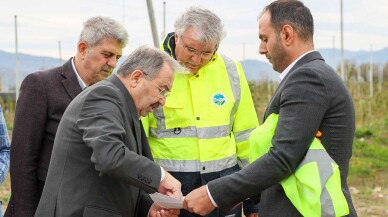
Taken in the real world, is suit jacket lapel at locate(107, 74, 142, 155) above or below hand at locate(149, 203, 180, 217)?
above

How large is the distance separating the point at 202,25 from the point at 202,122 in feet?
1.77

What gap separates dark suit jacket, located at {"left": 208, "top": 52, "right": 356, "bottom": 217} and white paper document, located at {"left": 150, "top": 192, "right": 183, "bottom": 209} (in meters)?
0.30

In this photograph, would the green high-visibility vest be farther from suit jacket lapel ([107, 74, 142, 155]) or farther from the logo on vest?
the logo on vest

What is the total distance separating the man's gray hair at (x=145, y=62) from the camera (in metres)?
2.96

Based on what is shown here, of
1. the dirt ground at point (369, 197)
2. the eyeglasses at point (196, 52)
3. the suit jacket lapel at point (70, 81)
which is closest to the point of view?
the suit jacket lapel at point (70, 81)

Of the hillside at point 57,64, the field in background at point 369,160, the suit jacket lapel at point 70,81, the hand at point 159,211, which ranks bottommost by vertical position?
the hillside at point 57,64

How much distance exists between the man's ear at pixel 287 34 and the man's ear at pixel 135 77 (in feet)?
2.13

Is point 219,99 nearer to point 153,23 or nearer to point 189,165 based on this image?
point 189,165

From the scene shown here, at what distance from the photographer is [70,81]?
144 inches

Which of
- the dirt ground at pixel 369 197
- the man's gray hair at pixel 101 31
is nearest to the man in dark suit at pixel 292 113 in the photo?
the man's gray hair at pixel 101 31

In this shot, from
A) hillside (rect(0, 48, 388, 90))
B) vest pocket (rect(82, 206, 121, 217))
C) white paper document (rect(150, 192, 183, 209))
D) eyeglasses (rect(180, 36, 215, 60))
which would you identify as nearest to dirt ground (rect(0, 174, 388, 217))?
hillside (rect(0, 48, 388, 90))

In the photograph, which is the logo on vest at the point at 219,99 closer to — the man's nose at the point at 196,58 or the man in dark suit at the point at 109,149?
the man's nose at the point at 196,58

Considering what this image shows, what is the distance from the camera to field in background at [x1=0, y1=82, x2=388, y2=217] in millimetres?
8586

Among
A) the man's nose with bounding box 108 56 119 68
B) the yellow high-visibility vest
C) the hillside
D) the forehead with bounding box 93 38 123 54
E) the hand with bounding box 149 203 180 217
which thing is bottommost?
the hillside
